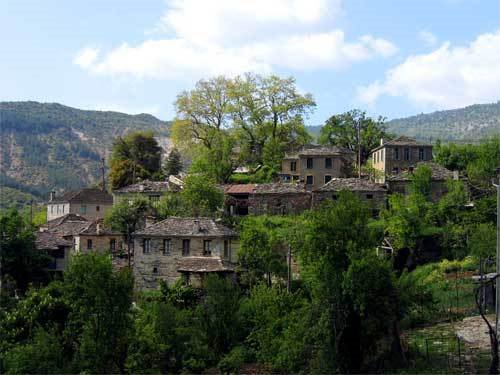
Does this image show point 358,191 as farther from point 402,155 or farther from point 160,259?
point 160,259

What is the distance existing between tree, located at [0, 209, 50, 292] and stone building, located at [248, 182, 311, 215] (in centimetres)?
1584

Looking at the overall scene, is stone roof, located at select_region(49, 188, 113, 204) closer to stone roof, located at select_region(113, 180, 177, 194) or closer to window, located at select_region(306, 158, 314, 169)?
stone roof, located at select_region(113, 180, 177, 194)

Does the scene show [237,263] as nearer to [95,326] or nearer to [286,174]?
[95,326]

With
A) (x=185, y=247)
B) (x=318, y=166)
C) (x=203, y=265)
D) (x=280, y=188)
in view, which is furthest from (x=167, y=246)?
(x=318, y=166)

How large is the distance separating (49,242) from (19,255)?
4.10 meters

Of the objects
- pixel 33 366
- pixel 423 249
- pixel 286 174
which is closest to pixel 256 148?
pixel 286 174

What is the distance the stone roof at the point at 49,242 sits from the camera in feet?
155

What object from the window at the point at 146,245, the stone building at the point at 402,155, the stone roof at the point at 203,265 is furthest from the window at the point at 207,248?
the stone building at the point at 402,155

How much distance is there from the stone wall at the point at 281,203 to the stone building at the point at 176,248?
8930mm

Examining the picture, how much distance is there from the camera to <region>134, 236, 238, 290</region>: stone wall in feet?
139

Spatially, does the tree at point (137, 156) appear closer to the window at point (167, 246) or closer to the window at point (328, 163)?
the window at point (328, 163)

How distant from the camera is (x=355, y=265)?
3069cm

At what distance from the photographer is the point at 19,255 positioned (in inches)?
1732

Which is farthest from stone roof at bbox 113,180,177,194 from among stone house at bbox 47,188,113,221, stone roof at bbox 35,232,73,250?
stone roof at bbox 35,232,73,250
